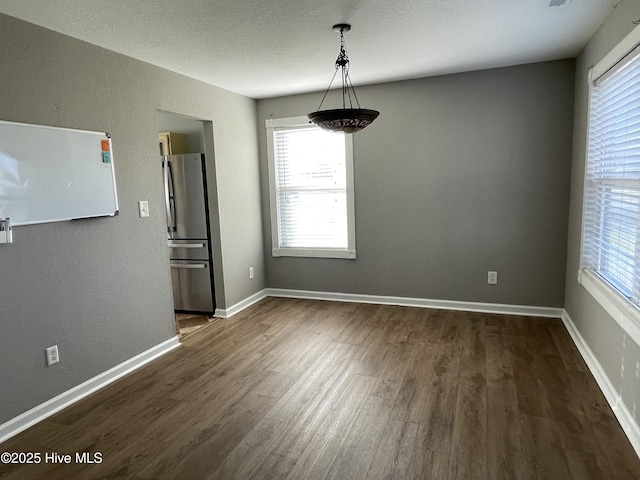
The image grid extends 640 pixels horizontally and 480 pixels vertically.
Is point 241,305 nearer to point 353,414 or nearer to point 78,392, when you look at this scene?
point 78,392

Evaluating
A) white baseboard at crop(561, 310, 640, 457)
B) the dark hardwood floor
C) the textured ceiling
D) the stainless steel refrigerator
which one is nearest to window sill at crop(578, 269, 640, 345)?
white baseboard at crop(561, 310, 640, 457)

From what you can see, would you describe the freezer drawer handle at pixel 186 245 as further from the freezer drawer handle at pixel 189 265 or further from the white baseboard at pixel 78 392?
the white baseboard at pixel 78 392

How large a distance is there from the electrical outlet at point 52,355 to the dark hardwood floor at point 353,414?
0.34 m

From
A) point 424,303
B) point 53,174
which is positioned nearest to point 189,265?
point 53,174

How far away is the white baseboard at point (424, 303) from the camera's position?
3.92m

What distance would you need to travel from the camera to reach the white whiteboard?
2.25 m

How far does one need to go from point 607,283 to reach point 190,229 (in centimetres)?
365

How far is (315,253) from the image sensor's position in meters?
4.69

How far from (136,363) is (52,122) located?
1820 mm

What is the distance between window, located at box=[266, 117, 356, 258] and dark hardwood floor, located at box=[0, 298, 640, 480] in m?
1.33

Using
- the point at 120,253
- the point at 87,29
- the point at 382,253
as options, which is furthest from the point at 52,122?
the point at 382,253

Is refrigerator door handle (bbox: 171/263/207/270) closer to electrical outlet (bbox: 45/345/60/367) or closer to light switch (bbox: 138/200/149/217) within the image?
light switch (bbox: 138/200/149/217)

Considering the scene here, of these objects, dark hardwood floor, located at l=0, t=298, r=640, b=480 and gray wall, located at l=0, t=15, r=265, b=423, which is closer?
dark hardwood floor, located at l=0, t=298, r=640, b=480

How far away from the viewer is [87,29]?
8.07 ft
